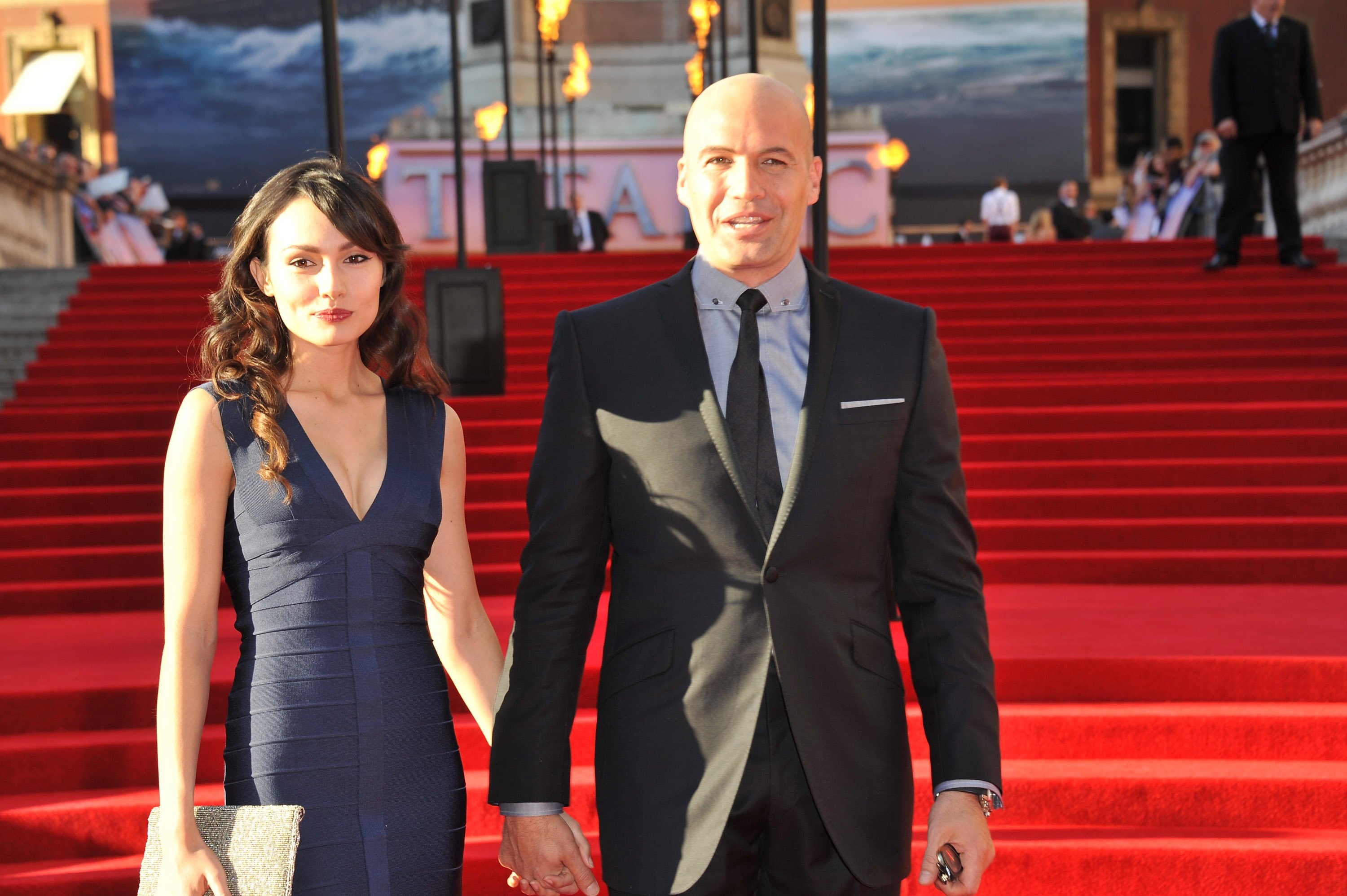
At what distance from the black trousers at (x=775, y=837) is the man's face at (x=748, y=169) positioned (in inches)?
25.9

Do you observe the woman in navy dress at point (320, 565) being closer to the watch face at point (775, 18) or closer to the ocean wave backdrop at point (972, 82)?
the watch face at point (775, 18)

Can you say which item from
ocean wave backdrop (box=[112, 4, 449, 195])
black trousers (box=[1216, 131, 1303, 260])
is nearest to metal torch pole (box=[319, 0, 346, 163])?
black trousers (box=[1216, 131, 1303, 260])

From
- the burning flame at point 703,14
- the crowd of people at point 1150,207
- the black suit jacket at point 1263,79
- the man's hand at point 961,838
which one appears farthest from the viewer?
the crowd of people at point 1150,207

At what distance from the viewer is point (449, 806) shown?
84.7 inches

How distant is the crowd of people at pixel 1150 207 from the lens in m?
14.1

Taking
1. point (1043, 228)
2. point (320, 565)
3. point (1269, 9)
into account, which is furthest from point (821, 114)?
point (1043, 228)

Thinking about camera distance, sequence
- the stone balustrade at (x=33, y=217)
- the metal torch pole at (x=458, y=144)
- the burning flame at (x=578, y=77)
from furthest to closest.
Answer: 1. the burning flame at (x=578, y=77)
2. the stone balustrade at (x=33, y=217)
3. the metal torch pole at (x=458, y=144)

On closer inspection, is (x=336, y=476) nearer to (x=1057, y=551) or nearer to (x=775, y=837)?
(x=775, y=837)

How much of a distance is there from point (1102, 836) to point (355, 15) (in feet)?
102

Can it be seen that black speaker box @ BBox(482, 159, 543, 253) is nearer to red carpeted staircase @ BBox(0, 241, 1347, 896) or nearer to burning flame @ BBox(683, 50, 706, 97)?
red carpeted staircase @ BBox(0, 241, 1347, 896)

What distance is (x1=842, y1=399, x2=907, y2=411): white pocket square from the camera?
1.99 meters

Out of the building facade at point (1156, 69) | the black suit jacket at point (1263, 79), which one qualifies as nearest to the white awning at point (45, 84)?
the black suit jacket at point (1263, 79)

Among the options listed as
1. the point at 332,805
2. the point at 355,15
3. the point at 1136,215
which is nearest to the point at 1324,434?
the point at 332,805

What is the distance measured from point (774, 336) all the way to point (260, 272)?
35.0 inches
